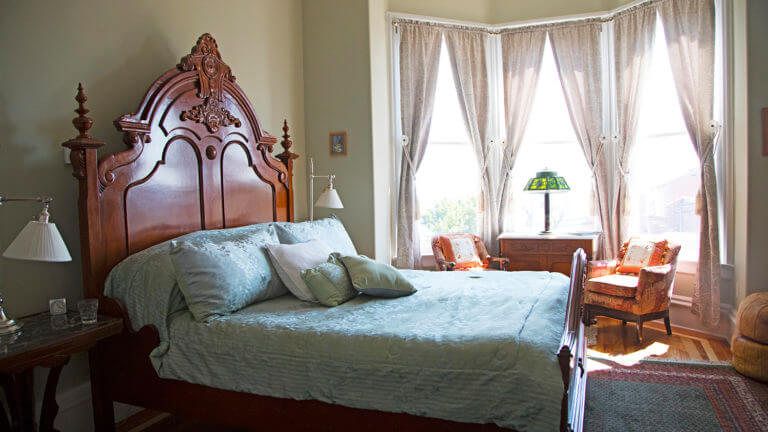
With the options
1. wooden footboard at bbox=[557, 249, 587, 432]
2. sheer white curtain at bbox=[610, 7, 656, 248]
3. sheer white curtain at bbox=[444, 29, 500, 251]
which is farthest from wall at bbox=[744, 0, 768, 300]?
sheer white curtain at bbox=[444, 29, 500, 251]

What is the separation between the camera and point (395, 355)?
6.34 ft

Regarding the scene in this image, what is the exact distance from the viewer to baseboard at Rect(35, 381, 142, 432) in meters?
2.33

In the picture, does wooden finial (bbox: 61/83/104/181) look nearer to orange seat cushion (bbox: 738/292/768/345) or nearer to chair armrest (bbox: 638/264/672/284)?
chair armrest (bbox: 638/264/672/284)

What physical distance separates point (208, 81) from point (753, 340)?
12.8 ft

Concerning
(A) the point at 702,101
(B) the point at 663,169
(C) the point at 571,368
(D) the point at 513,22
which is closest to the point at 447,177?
(D) the point at 513,22

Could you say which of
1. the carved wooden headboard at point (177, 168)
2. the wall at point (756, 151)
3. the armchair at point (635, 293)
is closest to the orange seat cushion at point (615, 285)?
the armchair at point (635, 293)

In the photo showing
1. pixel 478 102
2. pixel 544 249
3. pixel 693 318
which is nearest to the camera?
pixel 693 318

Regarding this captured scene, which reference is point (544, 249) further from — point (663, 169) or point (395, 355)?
point (395, 355)

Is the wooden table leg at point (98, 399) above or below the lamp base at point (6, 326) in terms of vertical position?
below

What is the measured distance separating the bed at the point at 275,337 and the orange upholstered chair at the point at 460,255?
4.42 feet

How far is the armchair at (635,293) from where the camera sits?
3.83 metres

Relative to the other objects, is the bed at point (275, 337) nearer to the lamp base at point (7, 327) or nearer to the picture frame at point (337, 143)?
the lamp base at point (7, 327)

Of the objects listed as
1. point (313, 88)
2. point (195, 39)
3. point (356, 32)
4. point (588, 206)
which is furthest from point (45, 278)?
point (588, 206)

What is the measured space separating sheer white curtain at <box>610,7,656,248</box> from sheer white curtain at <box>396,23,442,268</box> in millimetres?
1769
